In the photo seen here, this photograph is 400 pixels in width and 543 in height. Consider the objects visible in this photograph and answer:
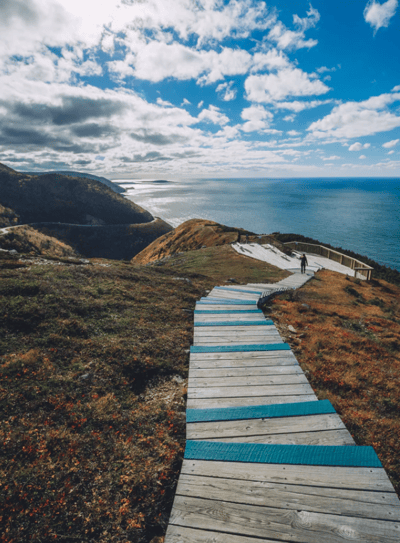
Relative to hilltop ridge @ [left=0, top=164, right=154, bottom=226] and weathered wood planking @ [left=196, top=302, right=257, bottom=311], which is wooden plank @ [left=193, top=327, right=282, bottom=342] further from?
hilltop ridge @ [left=0, top=164, right=154, bottom=226]

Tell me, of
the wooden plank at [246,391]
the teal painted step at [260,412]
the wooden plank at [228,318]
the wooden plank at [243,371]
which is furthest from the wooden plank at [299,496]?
the wooden plank at [228,318]

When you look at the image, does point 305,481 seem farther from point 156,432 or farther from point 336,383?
point 336,383

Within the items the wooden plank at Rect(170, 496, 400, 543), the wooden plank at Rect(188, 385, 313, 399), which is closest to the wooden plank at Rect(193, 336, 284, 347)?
the wooden plank at Rect(188, 385, 313, 399)

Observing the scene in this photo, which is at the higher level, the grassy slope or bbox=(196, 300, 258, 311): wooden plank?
bbox=(196, 300, 258, 311): wooden plank

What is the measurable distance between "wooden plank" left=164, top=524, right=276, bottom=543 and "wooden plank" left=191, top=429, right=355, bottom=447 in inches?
55.7

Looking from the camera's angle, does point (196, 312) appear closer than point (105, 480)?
No

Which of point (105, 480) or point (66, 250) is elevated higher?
point (105, 480)

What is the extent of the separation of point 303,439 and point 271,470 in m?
0.99

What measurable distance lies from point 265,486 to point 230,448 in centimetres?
75

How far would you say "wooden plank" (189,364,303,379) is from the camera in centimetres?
598

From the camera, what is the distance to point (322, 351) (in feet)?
29.4

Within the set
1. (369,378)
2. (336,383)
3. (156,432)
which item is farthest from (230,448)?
(369,378)

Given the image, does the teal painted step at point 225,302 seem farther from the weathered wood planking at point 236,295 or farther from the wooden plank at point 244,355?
the wooden plank at point 244,355

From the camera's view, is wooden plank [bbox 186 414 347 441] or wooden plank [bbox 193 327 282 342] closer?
wooden plank [bbox 186 414 347 441]
